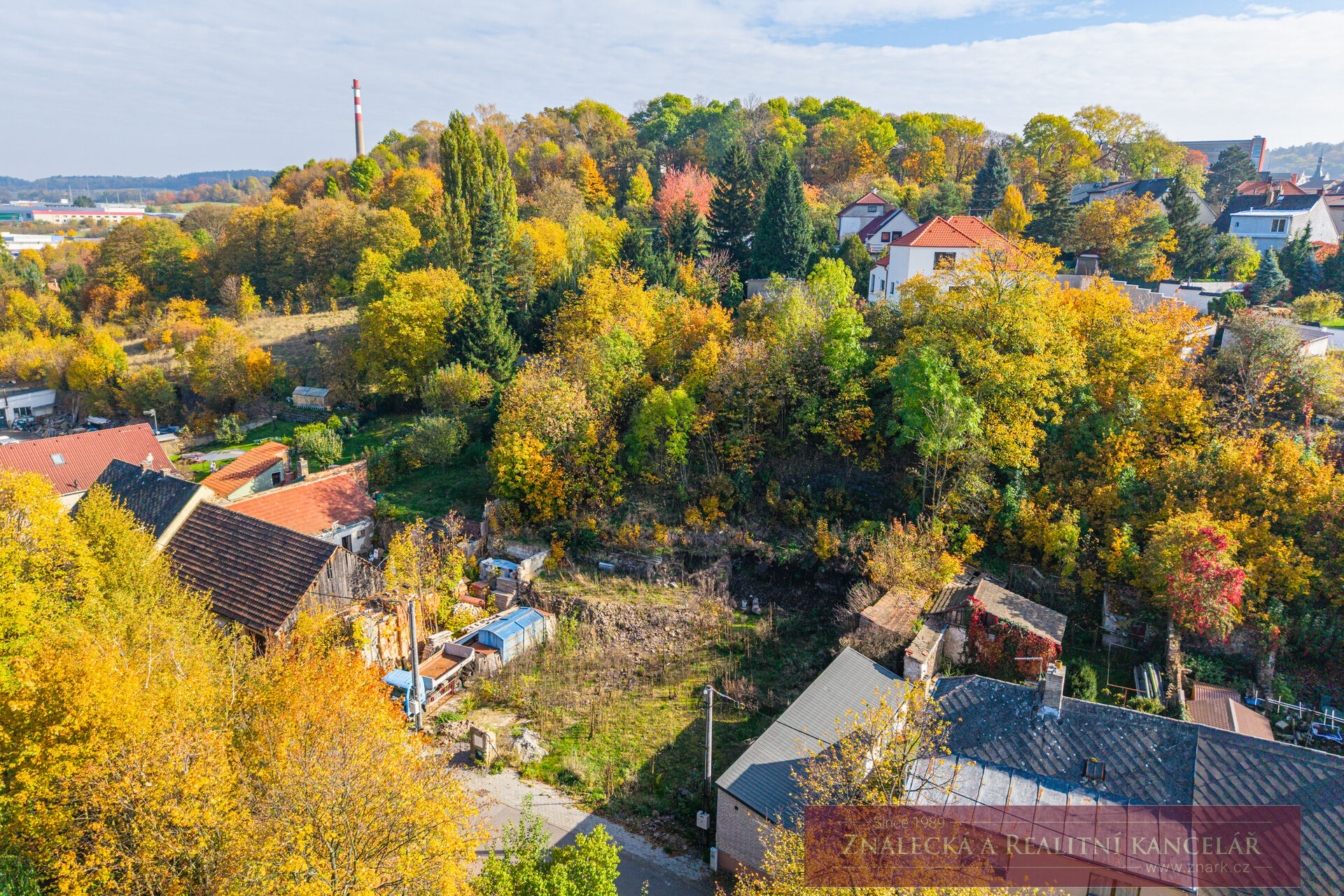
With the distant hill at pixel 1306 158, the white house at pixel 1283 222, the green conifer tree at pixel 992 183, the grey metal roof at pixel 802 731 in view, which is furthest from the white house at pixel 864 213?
the distant hill at pixel 1306 158

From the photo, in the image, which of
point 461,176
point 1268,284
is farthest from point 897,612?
point 461,176

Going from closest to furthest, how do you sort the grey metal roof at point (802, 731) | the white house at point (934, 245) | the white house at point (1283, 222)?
1. the grey metal roof at point (802, 731)
2. the white house at point (934, 245)
3. the white house at point (1283, 222)

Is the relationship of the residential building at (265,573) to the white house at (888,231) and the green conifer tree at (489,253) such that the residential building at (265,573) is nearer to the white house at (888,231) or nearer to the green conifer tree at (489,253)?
the green conifer tree at (489,253)

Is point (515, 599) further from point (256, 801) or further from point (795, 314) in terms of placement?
point (795, 314)

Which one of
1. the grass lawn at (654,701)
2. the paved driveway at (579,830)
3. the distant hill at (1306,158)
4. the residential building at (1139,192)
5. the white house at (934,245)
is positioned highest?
the distant hill at (1306,158)

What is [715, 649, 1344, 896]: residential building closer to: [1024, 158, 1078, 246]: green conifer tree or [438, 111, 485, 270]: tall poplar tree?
[1024, 158, 1078, 246]: green conifer tree

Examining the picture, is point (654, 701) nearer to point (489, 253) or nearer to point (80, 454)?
point (489, 253)

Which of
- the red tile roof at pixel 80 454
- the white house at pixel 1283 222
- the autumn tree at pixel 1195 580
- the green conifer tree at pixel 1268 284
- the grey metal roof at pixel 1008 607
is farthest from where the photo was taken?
the white house at pixel 1283 222

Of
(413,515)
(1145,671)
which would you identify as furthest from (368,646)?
(1145,671)
